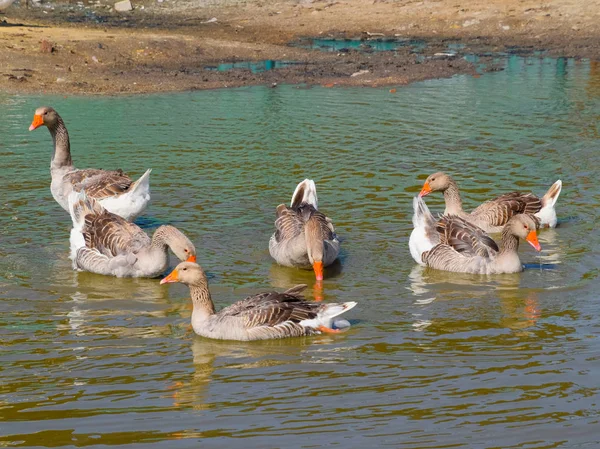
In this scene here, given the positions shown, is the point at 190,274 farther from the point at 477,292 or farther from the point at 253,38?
the point at 253,38

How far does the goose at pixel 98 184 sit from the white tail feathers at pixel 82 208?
1.80 ft

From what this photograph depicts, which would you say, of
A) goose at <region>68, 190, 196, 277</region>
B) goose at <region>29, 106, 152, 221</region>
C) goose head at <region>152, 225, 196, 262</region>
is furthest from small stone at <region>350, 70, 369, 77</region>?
goose head at <region>152, 225, 196, 262</region>

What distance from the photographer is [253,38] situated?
33219 mm

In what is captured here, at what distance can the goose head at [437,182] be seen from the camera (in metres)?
13.8

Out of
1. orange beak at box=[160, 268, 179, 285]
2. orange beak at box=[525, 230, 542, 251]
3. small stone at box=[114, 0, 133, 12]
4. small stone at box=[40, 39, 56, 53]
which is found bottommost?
orange beak at box=[525, 230, 542, 251]

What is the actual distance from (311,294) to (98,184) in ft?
12.8

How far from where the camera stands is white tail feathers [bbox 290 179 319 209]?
13398 millimetres

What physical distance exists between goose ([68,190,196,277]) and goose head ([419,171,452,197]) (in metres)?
3.91

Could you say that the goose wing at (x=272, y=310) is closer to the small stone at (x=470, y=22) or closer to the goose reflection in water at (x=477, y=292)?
the goose reflection in water at (x=477, y=292)

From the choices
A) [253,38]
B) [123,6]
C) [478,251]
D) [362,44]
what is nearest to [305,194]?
[478,251]

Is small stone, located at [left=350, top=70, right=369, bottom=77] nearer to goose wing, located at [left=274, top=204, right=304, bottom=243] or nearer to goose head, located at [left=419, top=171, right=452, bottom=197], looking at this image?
goose head, located at [left=419, top=171, right=452, bottom=197]

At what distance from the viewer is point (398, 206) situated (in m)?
14.7

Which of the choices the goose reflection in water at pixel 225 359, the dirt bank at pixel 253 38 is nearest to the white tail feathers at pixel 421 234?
the goose reflection in water at pixel 225 359

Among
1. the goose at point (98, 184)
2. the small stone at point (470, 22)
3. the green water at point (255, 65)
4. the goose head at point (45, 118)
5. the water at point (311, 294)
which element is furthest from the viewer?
the small stone at point (470, 22)
